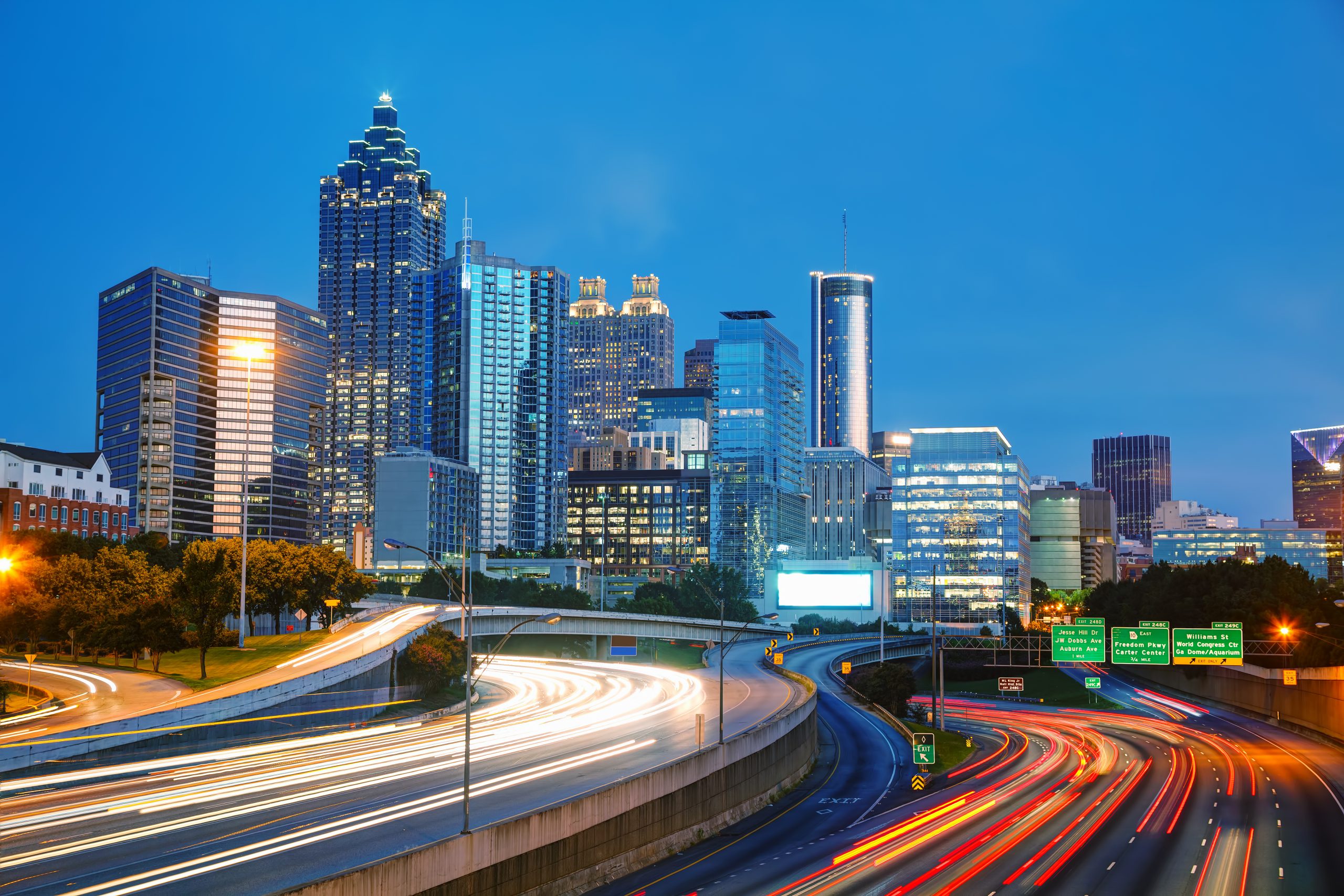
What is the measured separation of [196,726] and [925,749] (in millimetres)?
42048

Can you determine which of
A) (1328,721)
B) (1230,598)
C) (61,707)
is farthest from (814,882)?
(1230,598)

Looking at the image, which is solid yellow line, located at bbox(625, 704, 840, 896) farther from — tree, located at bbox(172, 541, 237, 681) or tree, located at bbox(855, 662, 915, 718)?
tree, located at bbox(172, 541, 237, 681)

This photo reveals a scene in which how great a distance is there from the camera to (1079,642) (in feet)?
289

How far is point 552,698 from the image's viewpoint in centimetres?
8869

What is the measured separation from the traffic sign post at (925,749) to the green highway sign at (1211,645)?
19974 millimetres

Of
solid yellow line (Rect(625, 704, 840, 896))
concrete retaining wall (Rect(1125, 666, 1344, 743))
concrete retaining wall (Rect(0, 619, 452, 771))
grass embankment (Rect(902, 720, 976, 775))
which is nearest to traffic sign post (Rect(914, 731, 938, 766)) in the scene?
grass embankment (Rect(902, 720, 976, 775))

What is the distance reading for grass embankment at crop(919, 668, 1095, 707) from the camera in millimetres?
135250

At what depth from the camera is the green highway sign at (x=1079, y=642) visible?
87.6m

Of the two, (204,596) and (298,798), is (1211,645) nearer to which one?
(298,798)

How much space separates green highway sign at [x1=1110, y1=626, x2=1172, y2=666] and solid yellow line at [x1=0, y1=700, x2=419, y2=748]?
5186 cm

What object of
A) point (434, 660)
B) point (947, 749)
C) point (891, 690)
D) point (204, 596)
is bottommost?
point (947, 749)

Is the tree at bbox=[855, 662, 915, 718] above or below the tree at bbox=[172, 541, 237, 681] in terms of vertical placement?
below

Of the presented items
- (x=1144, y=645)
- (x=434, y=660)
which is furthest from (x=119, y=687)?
(x=1144, y=645)

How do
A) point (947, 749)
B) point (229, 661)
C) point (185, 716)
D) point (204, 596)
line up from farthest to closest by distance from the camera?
1. point (947, 749)
2. point (229, 661)
3. point (204, 596)
4. point (185, 716)
